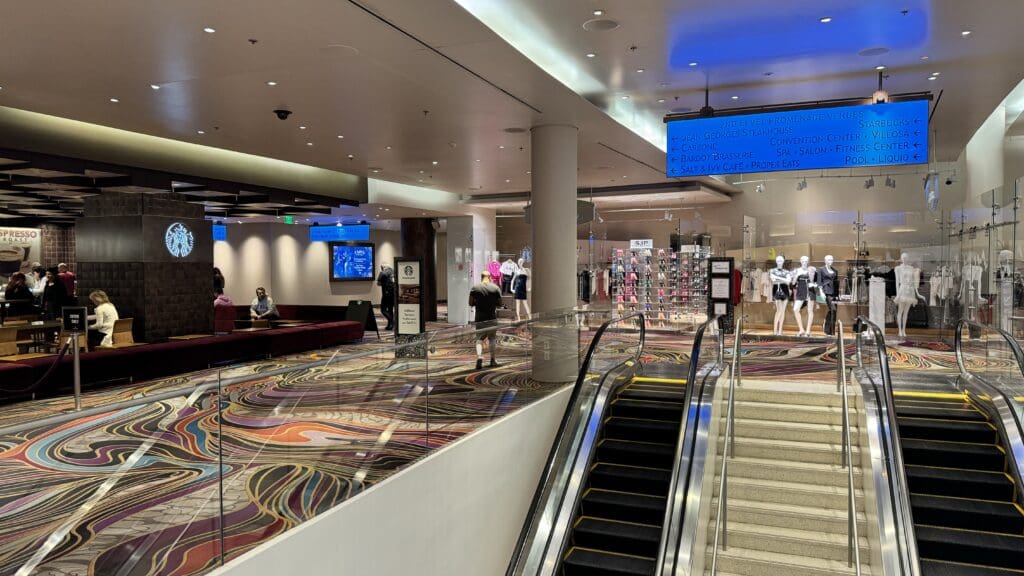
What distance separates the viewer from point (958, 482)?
660 cm

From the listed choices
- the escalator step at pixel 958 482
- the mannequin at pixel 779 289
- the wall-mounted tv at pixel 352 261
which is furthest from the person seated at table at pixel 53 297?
the escalator step at pixel 958 482

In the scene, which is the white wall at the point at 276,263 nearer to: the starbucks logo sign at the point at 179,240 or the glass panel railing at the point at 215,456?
the starbucks logo sign at the point at 179,240

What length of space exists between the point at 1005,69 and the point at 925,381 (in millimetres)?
3740

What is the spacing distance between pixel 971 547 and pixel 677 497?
2404 millimetres

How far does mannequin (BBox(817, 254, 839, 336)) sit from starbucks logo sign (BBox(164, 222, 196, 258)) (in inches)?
476

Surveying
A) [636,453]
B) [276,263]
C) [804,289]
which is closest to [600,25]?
[636,453]

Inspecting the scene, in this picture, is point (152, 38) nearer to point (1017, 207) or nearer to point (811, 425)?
point (811, 425)

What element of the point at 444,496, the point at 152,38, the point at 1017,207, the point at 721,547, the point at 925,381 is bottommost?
the point at 721,547

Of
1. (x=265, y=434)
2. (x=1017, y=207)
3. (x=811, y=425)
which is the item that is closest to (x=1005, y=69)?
(x=1017, y=207)

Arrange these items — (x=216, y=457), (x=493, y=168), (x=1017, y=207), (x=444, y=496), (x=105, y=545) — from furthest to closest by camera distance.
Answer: (x=493, y=168) < (x=1017, y=207) < (x=444, y=496) < (x=216, y=457) < (x=105, y=545)

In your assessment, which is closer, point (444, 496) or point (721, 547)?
point (444, 496)

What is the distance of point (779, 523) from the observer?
7281mm

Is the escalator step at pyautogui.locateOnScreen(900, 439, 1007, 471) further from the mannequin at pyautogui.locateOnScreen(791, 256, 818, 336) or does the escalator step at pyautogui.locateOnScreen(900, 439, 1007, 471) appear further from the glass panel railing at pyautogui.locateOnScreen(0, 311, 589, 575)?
the mannequin at pyautogui.locateOnScreen(791, 256, 818, 336)

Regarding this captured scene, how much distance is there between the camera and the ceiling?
623 cm
